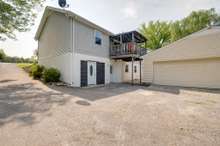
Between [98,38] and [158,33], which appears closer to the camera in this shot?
[98,38]

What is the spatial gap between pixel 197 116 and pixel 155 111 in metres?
1.34

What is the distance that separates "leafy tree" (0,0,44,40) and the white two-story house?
4.44 ft

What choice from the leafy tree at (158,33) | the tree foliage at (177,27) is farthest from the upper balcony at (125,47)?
the tree foliage at (177,27)

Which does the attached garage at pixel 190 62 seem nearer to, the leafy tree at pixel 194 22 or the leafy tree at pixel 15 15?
the leafy tree at pixel 15 15

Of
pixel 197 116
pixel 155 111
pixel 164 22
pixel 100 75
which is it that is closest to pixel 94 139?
pixel 155 111

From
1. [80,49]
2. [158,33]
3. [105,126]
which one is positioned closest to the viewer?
[105,126]

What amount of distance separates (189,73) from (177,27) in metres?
20.0

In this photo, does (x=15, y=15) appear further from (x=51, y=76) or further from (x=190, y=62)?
(x=190, y=62)

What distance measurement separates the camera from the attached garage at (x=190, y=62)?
10.8m

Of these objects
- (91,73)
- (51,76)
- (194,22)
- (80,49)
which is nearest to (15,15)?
(51,76)

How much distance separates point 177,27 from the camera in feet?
92.2

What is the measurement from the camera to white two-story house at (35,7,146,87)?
426 inches

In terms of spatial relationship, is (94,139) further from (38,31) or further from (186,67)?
(38,31)

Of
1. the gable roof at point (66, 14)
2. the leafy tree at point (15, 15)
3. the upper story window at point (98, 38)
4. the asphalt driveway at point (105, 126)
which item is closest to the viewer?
the asphalt driveway at point (105, 126)
